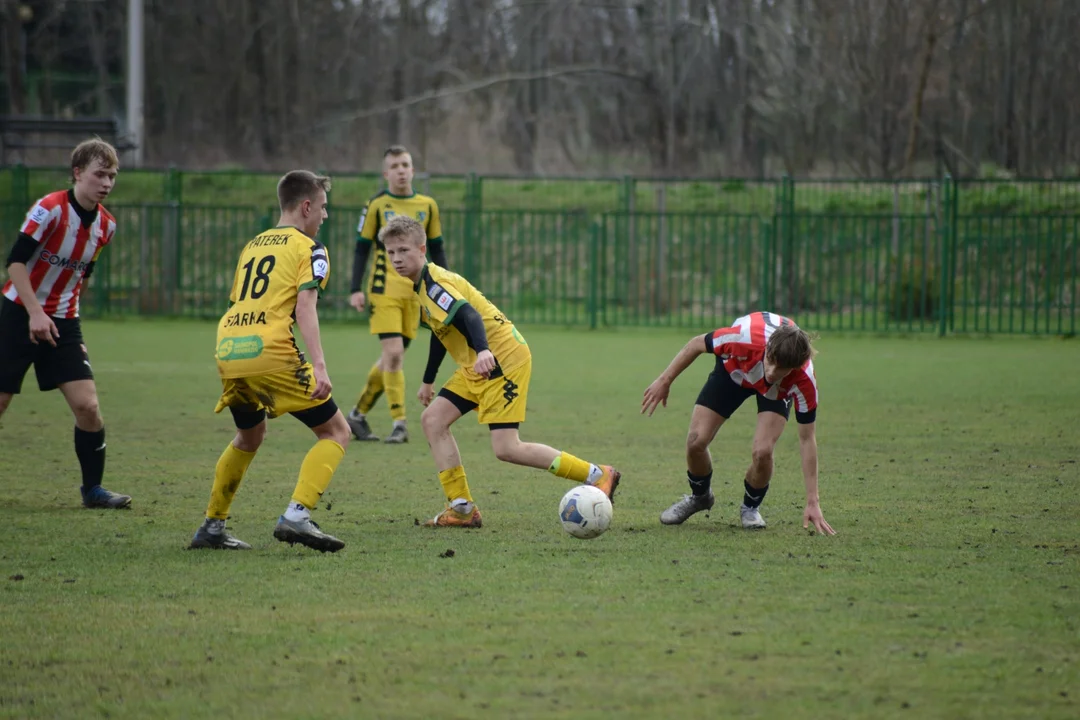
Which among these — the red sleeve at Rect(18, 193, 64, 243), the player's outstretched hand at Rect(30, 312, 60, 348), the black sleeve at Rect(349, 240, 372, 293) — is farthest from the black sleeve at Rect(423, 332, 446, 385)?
the black sleeve at Rect(349, 240, 372, 293)

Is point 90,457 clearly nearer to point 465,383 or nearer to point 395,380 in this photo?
point 465,383

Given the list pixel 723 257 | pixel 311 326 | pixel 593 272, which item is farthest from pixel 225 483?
pixel 723 257

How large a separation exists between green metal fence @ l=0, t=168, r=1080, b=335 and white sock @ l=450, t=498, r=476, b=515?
14595 millimetres

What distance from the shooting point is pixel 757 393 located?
641cm

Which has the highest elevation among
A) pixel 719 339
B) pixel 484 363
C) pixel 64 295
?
pixel 64 295

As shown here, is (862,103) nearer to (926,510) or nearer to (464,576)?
(926,510)

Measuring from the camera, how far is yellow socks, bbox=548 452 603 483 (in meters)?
6.45

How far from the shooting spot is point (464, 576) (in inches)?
206

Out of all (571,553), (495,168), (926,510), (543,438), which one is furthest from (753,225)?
(571,553)

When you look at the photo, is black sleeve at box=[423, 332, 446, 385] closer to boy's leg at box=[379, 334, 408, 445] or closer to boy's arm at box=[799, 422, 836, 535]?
boy's arm at box=[799, 422, 836, 535]

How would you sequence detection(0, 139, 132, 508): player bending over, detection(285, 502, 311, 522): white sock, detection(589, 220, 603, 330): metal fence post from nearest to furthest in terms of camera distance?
detection(285, 502, 311, 522): white sock
detection(0, 139, 132, 508): player bending over
detection(589, 220, 603, 330): metal fence post

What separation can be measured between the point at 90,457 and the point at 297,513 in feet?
6.46

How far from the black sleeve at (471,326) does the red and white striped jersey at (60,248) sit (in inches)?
84.3

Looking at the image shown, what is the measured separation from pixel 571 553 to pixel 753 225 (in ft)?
55.7
